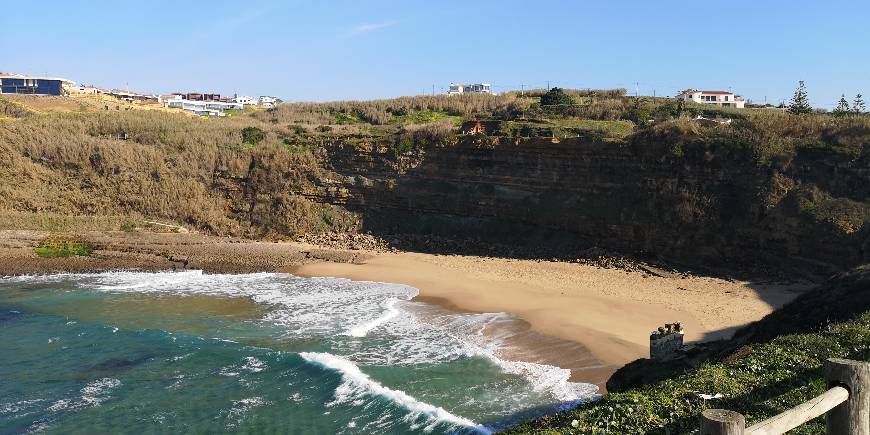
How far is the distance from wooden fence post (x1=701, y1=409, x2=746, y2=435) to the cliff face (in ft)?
69.7

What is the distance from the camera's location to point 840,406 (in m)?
4.12

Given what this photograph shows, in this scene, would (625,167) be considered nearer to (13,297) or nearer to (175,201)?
(175,201)

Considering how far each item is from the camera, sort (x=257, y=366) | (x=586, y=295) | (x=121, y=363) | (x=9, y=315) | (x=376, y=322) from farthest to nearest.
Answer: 1. (x=586, y=295)
2. (x=9, y=315)
3. (x=376, y=322)
4. (x=121, y=363)
5. (x=257, y=366)

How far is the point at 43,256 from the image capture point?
26.6 m

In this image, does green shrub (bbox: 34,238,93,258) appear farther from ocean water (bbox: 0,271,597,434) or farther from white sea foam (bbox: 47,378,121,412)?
white sea foam (bbox: 47,378,121,412)

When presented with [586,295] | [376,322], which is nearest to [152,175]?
[376,322]

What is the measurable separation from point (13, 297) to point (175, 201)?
35.7 ft

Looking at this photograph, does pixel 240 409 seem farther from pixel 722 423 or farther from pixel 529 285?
pixel 529 285

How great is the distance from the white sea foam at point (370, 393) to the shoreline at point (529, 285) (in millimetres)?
3844

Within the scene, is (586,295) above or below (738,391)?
below

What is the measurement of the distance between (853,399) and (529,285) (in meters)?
19.0

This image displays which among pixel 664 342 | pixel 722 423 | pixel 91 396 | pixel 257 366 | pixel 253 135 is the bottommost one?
pixel 91 396

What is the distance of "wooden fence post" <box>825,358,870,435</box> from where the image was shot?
4076 millimetres

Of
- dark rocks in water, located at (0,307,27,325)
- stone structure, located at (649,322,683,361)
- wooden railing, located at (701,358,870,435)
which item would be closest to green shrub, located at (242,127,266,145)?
dark rocks in water, located at (0,307,27,325)
